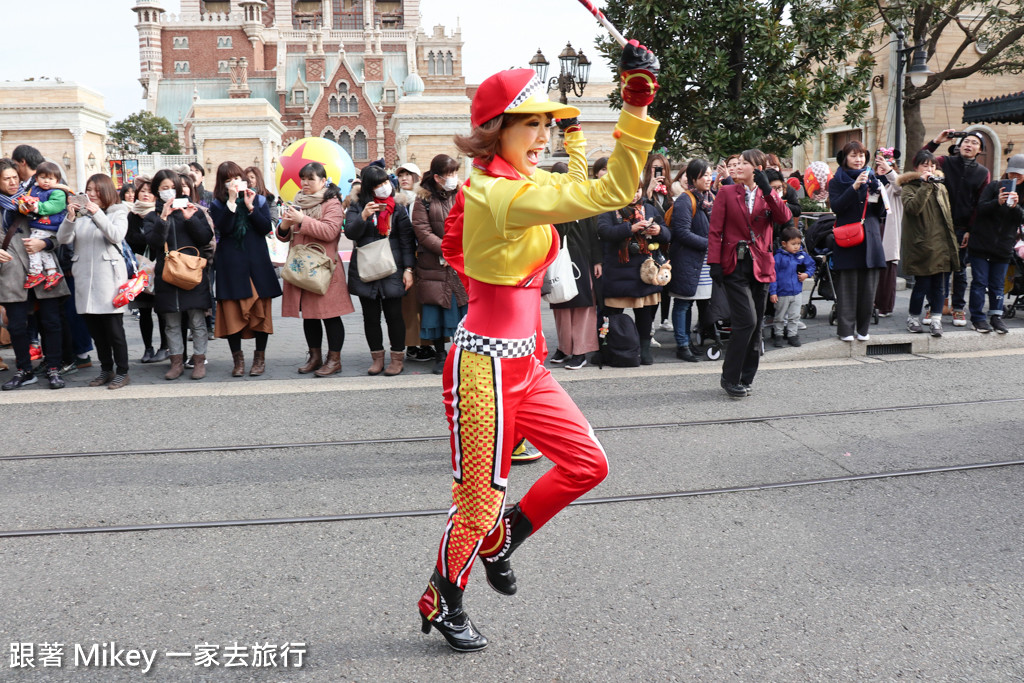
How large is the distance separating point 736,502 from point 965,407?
3.04 meters

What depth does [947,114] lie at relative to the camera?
86.3ft

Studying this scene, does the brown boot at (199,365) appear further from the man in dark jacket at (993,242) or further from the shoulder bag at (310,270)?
the man in dark jacket at (993,242)

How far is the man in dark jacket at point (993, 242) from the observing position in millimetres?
8938

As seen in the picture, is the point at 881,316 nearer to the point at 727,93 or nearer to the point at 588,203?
the point at 727,93

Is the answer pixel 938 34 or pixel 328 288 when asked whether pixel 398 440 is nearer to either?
pixel 328 288

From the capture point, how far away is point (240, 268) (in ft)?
26.9

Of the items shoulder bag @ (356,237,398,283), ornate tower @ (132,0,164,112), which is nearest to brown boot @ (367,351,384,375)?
shoulder bag @ (356,237,398,283)

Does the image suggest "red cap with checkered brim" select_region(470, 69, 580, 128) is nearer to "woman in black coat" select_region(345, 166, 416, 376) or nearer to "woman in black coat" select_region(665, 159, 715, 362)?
"woman in black coat" select_region(345, 166, 416, 376)

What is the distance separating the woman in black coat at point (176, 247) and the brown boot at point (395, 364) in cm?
176

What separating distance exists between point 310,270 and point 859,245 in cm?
541

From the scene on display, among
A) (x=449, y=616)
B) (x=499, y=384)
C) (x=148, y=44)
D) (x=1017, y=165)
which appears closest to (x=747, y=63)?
(x=1017, y=165)

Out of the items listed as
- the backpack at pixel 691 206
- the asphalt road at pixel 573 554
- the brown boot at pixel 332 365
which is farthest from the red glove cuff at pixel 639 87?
the backpack at pixel 691 206

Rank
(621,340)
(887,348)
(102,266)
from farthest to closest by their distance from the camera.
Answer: (887,348), (621,340), (102,266)

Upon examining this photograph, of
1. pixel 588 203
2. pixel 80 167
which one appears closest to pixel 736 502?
pixel 588 203
